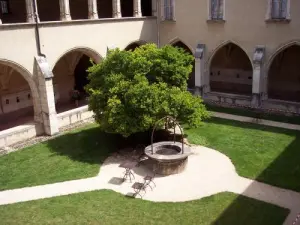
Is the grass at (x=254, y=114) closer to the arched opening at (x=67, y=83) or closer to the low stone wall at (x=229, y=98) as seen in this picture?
the low stone wall at (x=229, y=98)

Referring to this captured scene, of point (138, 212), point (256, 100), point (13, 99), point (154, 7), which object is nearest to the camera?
point (138, 212)

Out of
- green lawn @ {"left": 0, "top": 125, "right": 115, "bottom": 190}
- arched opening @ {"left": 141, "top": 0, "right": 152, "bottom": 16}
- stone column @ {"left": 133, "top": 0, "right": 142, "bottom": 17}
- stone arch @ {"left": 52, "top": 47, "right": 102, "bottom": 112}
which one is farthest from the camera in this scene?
arched opening @ {"left": 141, "top": 0, "right": 152, "bottom": 16}

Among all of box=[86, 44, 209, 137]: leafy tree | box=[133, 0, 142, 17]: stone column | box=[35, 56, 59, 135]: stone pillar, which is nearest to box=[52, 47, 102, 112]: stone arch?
box=[133, 0, 142, 17]: stone column

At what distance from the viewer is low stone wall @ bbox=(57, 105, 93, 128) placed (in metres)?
18.8

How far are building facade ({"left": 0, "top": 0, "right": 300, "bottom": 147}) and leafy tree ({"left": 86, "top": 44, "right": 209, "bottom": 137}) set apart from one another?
151 inches

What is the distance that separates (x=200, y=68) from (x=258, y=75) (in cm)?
379

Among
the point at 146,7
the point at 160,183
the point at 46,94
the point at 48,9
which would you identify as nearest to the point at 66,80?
the point at 48,9

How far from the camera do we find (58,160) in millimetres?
14969

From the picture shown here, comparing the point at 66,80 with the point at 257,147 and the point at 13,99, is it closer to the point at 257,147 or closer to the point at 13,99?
the point at 13,99

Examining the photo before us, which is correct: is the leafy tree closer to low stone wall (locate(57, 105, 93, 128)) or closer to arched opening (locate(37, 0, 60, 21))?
low stone wall (locate(57, 105, 93, 128))

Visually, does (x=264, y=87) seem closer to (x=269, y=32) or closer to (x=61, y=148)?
(x=269, y=32)

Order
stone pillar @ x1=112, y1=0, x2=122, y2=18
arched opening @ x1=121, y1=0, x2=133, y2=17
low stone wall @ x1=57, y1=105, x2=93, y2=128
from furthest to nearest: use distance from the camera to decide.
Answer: arched opening @ x1=121, y1=0, x2=133, y2=17
stone pillar @ x1=112, y1=0, x2=122, y2=18
low stone wall @ x1=57, y1=105, x2=93, y2=128

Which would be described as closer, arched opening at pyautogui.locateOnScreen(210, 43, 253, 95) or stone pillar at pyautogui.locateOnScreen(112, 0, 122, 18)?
stone pillar at pyautogui.locateOnScreen(112, 0, 122, 18)

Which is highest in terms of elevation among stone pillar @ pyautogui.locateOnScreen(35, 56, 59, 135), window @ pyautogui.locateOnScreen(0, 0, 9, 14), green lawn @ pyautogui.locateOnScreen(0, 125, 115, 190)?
window @ pyautogui.locateOnScreen(0, 0, 9, 14)
